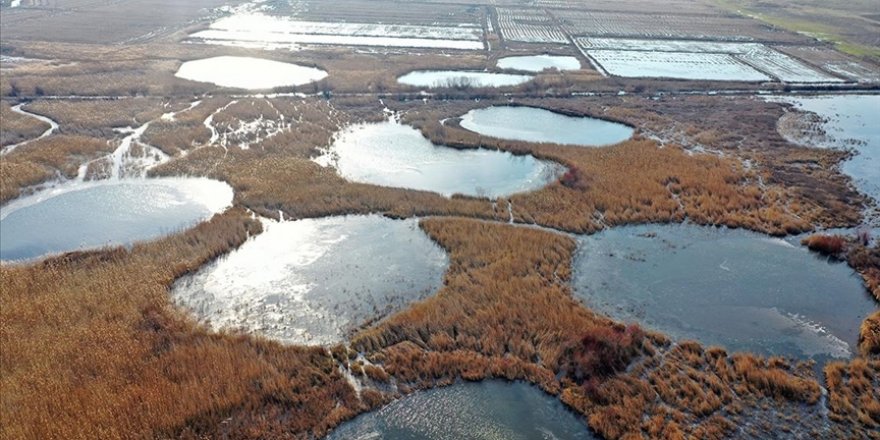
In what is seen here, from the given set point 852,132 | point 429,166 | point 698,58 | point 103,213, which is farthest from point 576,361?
point 698,58

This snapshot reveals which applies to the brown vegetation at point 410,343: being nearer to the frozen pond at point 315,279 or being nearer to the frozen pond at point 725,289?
the frozen pond at point 315,279

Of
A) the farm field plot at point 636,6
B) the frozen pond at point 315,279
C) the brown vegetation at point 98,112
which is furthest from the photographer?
the farm field plot at point 636,6

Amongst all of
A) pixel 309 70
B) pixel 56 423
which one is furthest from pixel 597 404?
pixel 309 70

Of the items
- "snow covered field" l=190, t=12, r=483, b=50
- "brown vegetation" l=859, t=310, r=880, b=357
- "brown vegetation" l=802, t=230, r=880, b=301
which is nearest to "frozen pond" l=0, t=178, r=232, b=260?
"brown vegetation" l=859, t=310, r=880, b=357

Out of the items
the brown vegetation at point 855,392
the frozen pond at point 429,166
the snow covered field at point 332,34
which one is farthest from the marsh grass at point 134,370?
the snow covered field at point 332,34

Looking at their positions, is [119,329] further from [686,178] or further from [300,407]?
[686,178]
